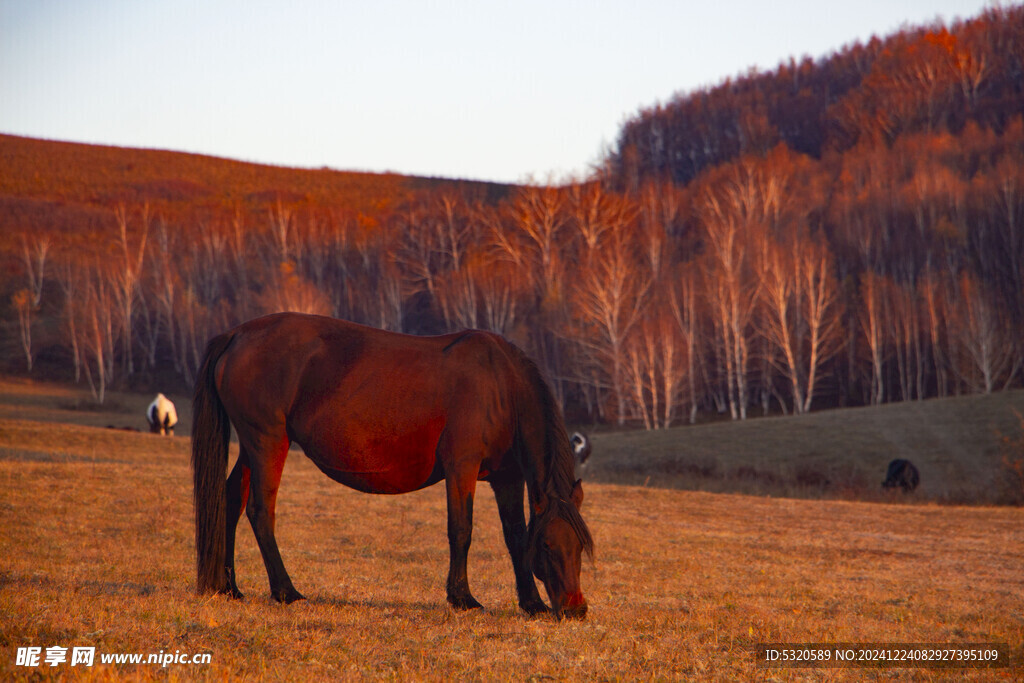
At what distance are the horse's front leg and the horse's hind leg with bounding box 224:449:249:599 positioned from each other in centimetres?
182

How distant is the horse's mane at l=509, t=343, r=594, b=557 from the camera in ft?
21.7

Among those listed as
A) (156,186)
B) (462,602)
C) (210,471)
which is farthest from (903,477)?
(156,186)

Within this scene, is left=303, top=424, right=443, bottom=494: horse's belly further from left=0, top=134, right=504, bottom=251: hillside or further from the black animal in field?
left=0, top=134, right=504, bottom=251: hillside

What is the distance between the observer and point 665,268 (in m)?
59.8

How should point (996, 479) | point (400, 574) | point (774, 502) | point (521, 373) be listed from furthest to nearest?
1. point (996, 479)
2. point (774, 502)
3. point (400, 574)
4. point (521, 373)

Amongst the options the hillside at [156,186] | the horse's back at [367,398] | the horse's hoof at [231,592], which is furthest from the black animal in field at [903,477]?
the hillside at [156,186]

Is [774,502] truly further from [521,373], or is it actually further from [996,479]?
[521,373]

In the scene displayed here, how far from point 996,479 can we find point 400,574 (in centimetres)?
2168

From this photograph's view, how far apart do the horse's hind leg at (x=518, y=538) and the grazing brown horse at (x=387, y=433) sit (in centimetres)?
2

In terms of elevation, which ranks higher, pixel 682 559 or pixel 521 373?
pixel 521 373

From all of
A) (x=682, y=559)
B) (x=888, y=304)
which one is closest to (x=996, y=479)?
(x=682, y=559)

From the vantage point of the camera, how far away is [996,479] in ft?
81.0

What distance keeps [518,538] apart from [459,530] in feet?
2.02

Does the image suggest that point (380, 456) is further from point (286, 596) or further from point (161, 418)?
point (161, 418)
